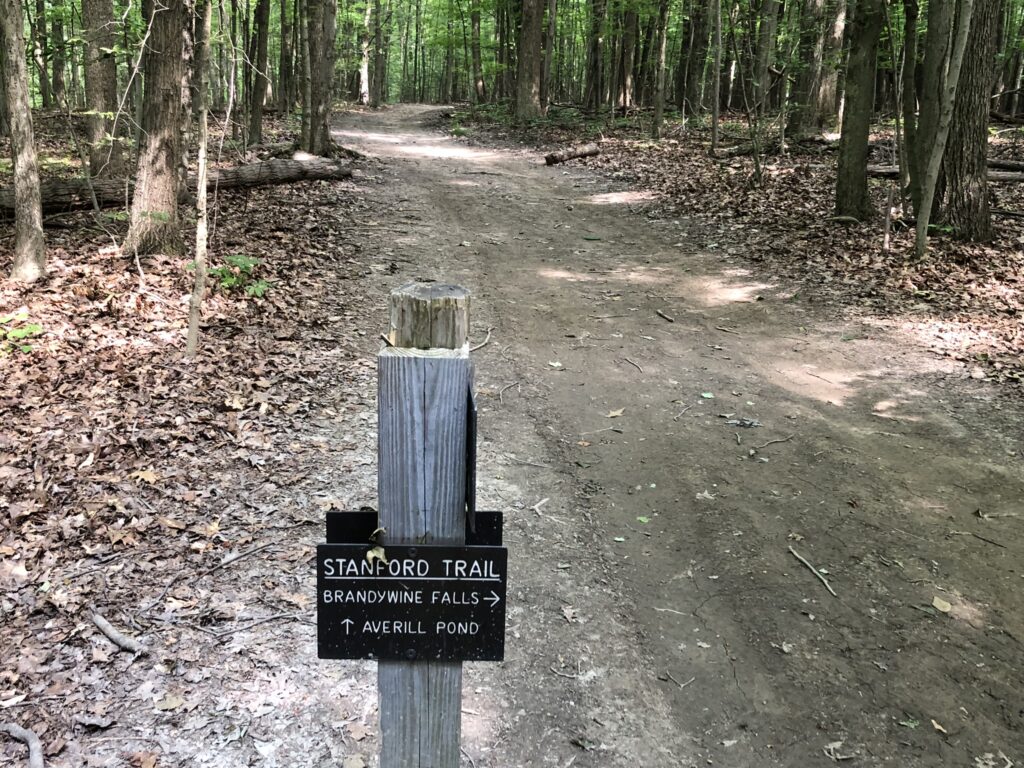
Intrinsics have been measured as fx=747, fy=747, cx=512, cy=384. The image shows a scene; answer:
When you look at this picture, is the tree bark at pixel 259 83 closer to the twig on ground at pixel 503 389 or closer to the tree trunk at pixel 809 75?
the tree trunk at pixel 809 75

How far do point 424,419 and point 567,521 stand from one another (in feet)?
11.0

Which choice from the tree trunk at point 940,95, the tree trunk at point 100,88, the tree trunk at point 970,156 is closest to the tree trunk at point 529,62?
the tree trunk at point 100,88

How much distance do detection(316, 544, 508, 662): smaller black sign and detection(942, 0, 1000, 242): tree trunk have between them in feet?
34.7

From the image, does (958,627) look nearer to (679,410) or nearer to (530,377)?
(679,410)

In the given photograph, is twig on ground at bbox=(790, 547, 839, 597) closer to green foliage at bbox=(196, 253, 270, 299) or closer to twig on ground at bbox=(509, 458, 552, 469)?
twig on ground at bbox=(509, 458, 552, 469)

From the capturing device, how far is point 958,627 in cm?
392

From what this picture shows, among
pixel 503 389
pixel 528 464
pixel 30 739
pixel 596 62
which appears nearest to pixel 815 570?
pixel 528 464

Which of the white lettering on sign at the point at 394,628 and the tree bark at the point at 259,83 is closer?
the white lettering on sign at the point at 394,628

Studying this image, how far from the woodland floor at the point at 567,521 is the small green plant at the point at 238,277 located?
0.26 m

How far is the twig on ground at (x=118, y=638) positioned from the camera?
11.9 ft

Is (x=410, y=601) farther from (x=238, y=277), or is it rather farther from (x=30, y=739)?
(x=238, y=277)

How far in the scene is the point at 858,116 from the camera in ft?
36.1

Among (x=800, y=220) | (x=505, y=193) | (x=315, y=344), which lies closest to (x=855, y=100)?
(x=800, y=220)

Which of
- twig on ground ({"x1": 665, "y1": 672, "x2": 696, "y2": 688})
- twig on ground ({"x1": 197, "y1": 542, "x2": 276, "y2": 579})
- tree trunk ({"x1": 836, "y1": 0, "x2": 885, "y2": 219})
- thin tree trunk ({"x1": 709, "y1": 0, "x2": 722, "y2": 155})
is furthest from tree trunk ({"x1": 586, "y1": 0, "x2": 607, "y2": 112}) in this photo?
twig on ground ({"x1": 665, "y1": 672, "x2": 696, "y2": 688})
